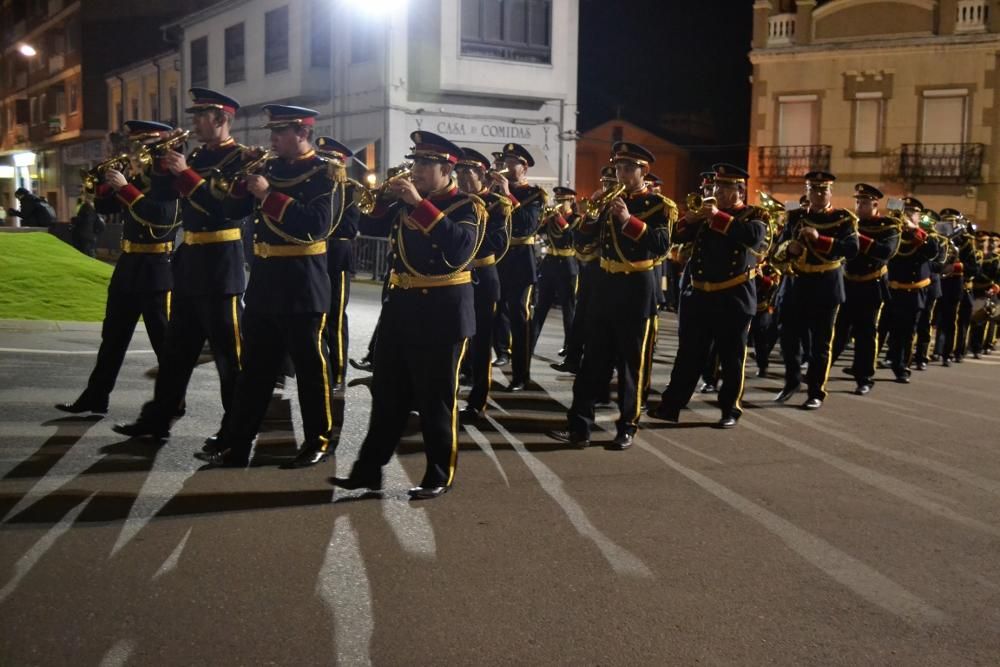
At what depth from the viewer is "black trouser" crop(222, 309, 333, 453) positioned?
21.7ft

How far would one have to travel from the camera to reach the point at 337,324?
359 inches

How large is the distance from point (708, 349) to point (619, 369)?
3.81ft

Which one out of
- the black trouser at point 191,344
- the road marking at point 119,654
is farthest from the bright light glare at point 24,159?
the road marking at point 119,654

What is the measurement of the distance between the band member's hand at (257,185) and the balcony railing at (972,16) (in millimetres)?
28118

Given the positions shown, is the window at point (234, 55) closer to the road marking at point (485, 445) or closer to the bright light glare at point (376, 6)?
the bright light glare at point (376, 6)

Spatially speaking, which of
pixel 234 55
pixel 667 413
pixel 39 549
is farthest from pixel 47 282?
pixel 234 55

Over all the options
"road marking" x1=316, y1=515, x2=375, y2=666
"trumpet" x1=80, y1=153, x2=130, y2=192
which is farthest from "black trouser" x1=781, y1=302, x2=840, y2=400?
"trumpet" x1=80, y1=153, x2=130, y2=192

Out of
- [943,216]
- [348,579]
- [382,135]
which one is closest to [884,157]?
[382,135]

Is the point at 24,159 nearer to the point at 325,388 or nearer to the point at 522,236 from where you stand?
the point at 522,236

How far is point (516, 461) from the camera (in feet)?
23.3

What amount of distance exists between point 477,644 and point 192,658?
0.99m

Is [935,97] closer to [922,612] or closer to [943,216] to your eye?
[943,216]

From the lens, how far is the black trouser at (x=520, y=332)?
9969 mm

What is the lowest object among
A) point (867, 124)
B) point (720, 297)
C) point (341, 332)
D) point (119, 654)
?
point (119, 654)
